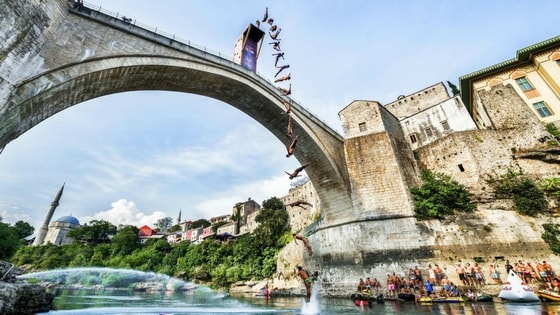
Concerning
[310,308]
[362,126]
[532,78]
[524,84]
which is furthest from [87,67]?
[532,78]

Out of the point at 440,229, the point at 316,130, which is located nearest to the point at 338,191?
the point at 316,130

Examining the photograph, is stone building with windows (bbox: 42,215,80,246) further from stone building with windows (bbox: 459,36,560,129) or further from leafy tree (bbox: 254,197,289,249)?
stone building with windows (bbox: 459,36,560,129)

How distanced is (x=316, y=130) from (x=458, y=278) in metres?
10.0

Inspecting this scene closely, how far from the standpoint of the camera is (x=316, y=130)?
14.8m

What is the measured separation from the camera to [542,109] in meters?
15.2

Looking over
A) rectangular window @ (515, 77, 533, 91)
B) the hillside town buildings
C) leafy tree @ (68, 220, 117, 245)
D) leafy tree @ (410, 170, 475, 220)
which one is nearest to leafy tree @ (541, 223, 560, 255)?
the hillside town buildings

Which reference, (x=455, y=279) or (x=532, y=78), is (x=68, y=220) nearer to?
(x=455, y=279)

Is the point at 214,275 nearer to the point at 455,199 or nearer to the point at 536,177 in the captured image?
the point at 455,199

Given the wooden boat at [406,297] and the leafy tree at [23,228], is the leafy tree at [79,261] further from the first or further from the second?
the wooden boat at [406,297]

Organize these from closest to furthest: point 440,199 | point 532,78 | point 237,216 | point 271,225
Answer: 1. point 440,199
2. point 532,78
3. point 271,225
4. point 237,216

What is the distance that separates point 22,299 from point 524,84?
28363mm

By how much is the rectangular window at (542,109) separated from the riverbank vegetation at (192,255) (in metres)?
23.0

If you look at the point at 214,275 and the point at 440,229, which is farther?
the point at 214,275

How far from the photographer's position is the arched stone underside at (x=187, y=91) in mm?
6004
